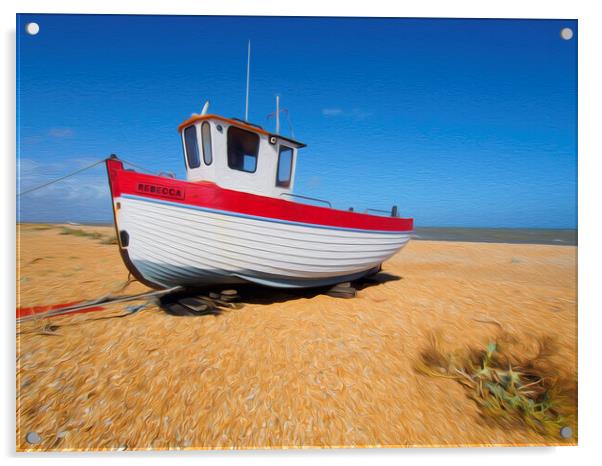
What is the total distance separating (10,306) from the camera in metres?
2.12

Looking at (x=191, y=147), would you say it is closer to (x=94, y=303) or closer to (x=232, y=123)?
(x=232, y=123)

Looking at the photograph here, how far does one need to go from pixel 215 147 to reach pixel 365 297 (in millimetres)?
2264

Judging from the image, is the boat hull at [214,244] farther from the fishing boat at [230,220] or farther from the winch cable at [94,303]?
the winch cable at [94,303]

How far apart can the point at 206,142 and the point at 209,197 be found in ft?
2.18

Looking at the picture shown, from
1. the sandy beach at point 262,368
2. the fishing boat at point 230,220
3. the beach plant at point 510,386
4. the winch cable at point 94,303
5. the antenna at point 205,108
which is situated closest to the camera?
the sandy beach at point 262,368

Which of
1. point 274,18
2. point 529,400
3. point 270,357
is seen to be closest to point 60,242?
point 270,357

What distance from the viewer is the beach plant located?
203 centimetres

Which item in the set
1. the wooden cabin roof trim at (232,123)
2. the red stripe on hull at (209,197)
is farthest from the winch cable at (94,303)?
the wooden cabin roof trim at (232,123)

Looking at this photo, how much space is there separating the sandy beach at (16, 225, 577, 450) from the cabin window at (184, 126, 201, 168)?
1348 mm

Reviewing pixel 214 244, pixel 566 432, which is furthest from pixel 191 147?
pixel 566 432

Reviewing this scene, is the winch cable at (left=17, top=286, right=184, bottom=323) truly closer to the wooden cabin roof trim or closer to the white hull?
the white hull

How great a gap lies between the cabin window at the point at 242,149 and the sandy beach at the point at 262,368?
1.42 meters

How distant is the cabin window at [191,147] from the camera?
9.19ft

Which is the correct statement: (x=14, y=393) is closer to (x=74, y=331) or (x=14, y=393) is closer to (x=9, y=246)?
(x=74, y=331)
